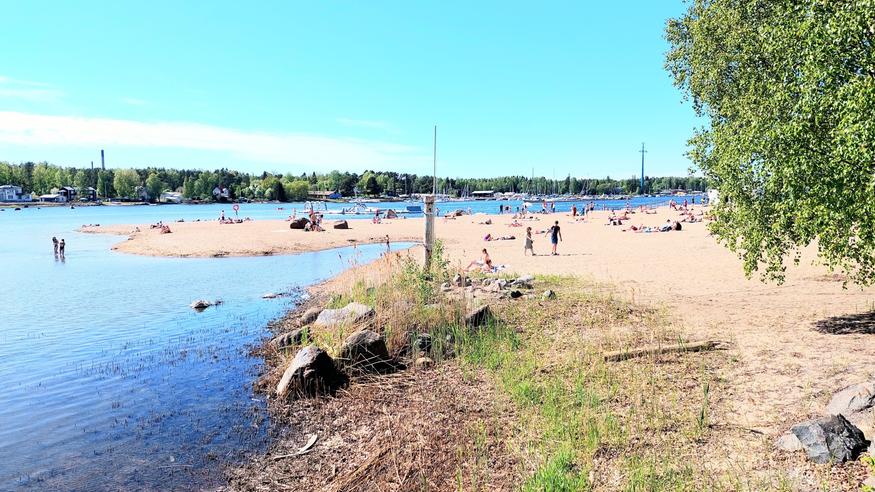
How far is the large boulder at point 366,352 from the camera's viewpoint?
11.6 metres

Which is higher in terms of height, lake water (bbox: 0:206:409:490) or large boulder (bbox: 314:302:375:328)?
large boulder (bbox: 314:302:375:328)

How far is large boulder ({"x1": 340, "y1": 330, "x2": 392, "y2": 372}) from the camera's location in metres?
11.6

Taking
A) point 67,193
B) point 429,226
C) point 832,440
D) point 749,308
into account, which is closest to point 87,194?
point 67,193

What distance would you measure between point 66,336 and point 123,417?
346 inches

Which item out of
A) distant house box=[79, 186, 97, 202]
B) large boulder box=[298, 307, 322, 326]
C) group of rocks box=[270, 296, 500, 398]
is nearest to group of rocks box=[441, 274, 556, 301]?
group of rocks box=[270, 296, 500, 398]

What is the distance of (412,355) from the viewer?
12.5m

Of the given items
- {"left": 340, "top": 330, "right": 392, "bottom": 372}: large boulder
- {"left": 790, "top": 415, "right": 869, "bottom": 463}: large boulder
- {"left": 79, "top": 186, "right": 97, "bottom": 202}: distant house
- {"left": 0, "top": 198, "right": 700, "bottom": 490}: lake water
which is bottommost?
{"left": 0, "top": 198, "right": 700, "bottom": 490}: lake water

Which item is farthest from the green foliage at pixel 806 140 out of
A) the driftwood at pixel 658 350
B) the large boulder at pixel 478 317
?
the large boulder at pixel 478 317

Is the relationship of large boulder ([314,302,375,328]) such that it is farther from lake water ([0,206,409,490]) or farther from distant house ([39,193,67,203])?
distant house ([39,193,67,203])

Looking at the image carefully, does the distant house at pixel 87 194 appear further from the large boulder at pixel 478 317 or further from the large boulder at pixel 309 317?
the large boulder at pixel 478 317

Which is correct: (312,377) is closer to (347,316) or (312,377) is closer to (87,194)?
(347,316)

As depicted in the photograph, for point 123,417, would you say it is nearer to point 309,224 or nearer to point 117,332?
point 117,332

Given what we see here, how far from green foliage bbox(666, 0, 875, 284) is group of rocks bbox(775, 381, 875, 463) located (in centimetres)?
353

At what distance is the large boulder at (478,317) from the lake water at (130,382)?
193 inches
